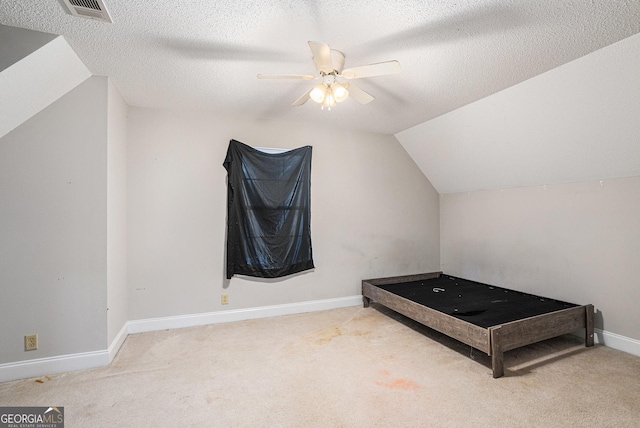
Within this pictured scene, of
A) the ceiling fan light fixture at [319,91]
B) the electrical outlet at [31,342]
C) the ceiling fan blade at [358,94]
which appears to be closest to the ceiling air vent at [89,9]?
the ceiling fan light fixture at [319,91]

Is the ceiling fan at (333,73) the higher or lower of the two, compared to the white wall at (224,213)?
higher

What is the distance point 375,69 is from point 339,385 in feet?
7.15

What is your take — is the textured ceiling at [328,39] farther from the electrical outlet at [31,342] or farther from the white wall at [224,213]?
the electrical outlet at [31,342]

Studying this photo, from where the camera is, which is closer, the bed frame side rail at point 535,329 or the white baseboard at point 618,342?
the bed frame side rail at point 535,329

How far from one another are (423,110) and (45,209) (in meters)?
3.58

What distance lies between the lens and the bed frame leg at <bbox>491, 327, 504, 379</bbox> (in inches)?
88.6

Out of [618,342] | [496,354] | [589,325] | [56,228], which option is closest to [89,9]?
[56,228]

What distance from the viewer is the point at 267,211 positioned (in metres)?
3.57

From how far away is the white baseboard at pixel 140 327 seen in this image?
230 centimetres

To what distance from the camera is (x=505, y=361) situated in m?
2.53

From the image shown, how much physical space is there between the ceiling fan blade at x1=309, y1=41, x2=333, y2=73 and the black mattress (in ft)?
7.37

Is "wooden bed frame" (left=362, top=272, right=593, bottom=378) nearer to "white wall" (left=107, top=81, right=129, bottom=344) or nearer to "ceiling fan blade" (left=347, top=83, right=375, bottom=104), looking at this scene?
"ceiling fan blade" (left=347, top=83, right=375, bottom=104)

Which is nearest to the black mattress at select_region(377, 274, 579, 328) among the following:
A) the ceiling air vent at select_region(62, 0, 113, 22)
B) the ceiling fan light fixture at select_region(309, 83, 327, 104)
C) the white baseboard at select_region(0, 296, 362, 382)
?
the white baseboard at select_region(0, 296, 362, 382)

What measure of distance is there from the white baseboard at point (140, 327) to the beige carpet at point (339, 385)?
0.08 m
